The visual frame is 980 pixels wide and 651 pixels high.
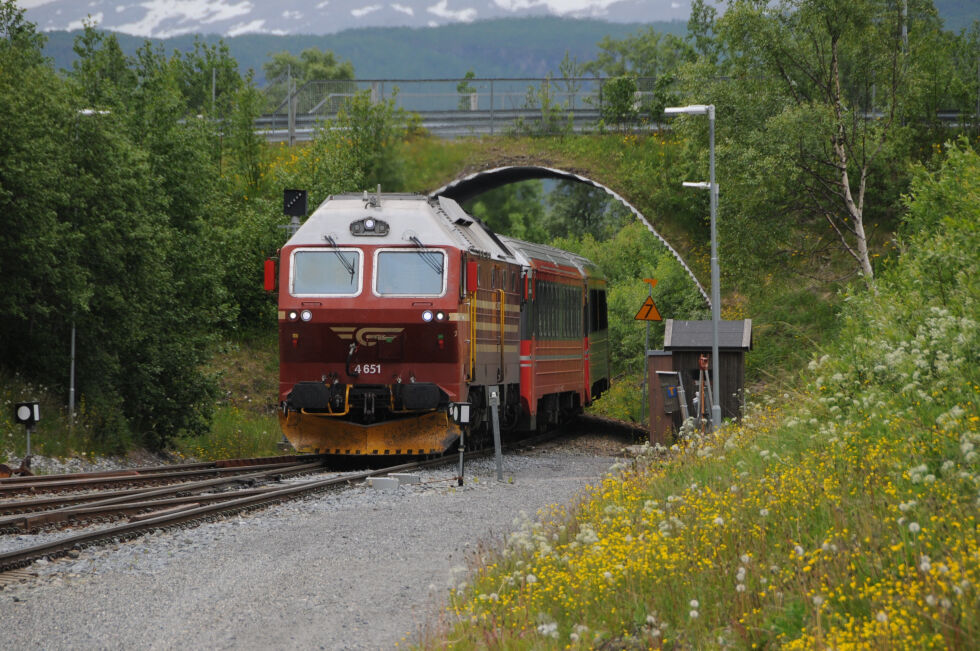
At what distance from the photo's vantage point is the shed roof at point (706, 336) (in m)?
22.8

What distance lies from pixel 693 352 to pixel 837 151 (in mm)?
10008

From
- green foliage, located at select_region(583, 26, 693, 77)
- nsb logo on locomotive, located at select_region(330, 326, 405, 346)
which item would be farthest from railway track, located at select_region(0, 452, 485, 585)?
green foliage, located at select_region(583, 26, 693, 77)

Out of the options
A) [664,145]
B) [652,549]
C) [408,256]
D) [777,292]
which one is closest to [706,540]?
[652,549]

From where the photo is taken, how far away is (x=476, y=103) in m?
42.6

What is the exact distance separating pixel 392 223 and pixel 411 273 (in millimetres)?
897

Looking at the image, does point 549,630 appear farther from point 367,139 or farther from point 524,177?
point 524,177

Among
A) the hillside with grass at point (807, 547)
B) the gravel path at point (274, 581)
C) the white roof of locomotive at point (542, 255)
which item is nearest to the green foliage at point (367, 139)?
the white roof of locomotive at point (542, 255)

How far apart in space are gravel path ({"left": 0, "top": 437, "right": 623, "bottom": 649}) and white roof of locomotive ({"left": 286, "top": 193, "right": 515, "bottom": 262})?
514 cm

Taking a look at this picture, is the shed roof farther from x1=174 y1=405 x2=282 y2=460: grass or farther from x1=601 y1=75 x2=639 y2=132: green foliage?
x1=601 y1=75 x2=639 y2=132: green foliage

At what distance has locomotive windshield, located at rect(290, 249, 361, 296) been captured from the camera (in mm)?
17875

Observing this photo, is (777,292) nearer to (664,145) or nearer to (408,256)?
(664,145)

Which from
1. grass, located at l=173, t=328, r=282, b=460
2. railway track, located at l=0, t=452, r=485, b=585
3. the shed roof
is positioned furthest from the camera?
grass, located at l=173, t=328, r=282, b=460

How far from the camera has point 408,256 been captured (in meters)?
17.8

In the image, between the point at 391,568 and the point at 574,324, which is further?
Answer: the point at 574,324
